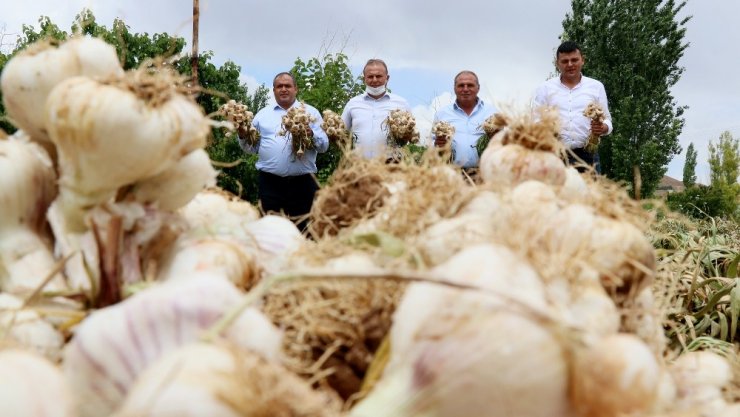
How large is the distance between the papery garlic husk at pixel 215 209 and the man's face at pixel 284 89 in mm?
3387

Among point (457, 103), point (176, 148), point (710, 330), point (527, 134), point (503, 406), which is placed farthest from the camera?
point (457, 103)

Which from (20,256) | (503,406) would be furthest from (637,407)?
(20,256)

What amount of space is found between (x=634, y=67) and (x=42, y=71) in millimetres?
18127

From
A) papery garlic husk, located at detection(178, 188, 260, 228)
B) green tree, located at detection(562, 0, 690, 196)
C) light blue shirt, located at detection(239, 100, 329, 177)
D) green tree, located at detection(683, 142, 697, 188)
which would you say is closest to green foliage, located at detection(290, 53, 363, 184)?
light blue shirt, located at detection(239, 100, 329, 177)

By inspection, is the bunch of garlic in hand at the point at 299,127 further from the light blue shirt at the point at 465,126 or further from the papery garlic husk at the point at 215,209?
the papery garlic husk at the point at 215,209

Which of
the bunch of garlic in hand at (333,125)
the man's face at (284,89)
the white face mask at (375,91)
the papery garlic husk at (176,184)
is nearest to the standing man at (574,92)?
the white face mask at (375,91)

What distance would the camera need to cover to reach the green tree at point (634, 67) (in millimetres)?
16812

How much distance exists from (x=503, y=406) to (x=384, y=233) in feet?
1.32

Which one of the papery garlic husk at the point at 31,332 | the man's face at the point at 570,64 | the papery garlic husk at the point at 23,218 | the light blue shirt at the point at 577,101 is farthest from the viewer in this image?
the man's face at the point at 570,64

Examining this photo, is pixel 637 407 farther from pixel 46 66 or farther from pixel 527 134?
pixel 46 66

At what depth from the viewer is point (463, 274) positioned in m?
0.79

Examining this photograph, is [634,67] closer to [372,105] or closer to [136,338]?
[372,105]

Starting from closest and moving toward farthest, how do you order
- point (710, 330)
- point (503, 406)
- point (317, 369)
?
point (503, 406) < point (317, 369) < point (710, 330)

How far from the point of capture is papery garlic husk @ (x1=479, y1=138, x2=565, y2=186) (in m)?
1.30
